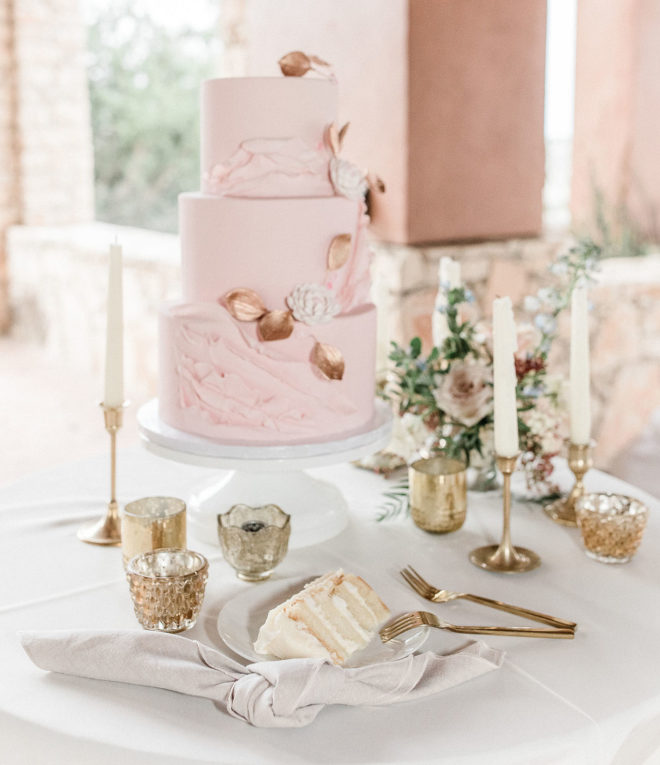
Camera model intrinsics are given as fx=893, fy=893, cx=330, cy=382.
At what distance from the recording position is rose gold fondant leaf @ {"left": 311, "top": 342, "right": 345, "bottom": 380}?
148cm

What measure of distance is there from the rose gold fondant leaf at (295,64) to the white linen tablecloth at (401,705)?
795 millimetres

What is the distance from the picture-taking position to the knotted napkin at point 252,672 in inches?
39.0

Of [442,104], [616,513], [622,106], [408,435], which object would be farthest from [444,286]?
[622,106]

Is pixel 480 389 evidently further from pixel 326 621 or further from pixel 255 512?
pixel 326 621

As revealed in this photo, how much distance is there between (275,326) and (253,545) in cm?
36

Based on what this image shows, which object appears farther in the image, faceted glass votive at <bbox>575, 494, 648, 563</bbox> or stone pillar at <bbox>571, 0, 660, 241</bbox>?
stone pillar at <bbox>571, 0, 660, 241</bbox>

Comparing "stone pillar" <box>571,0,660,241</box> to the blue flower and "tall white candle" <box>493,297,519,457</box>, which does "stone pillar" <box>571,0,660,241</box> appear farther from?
"tall white candle" <box>493,297,519,457</box>

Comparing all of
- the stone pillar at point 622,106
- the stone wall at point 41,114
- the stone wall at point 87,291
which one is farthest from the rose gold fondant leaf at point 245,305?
the stone wall at point 41,114

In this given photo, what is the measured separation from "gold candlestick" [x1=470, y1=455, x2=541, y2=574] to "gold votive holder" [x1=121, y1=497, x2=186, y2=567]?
46 cm

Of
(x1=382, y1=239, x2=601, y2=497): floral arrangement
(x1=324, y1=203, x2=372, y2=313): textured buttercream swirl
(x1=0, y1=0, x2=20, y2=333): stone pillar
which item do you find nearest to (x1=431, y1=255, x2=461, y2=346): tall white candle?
(x1=382, y1=239, x2=601, y2=497): floral arrangement

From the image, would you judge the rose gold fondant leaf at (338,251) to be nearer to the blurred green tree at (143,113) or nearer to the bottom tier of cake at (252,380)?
the bottom tier of cake at (252,380)

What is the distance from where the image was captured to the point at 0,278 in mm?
6324

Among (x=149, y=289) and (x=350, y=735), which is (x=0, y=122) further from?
(x=350, y=735)

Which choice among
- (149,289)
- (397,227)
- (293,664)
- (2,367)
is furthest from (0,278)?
(293,664)
